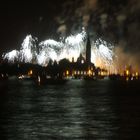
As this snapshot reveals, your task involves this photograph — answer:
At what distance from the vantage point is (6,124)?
107 ft

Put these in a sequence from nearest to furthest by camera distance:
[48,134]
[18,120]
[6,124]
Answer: [48,134]
[6,124]
[18,120]

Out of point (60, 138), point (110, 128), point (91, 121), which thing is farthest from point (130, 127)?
point (60, 138)

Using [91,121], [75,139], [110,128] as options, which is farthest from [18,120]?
[75,139]

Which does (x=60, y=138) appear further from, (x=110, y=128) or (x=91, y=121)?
(x=91, y=121)

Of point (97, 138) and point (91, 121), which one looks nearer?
point (97, 138)

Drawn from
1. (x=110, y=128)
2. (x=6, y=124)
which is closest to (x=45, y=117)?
(x=6, y=124)

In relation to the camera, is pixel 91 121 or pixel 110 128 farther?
pixel 91 121

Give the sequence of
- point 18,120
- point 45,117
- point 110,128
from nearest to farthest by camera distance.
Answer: point 110,128, point 18,120, point 45,117

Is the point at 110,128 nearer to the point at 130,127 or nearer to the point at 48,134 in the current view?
the point at 130,127

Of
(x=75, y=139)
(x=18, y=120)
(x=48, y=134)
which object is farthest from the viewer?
(x=18, y=120)

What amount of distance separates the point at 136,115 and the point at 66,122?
7516mm

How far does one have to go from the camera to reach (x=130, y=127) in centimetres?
3097

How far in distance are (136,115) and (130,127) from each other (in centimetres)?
818

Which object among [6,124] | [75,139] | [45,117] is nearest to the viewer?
[75,139]
